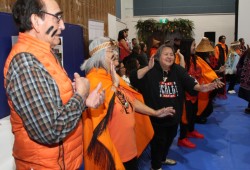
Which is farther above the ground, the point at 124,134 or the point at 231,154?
the point at 124,134

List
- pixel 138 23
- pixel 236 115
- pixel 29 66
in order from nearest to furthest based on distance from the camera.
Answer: pixel 29 66 → pixel 236 115 → pixel 138 23

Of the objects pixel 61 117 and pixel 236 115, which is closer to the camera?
pixel 61 117

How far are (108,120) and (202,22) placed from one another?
1218 centimetres

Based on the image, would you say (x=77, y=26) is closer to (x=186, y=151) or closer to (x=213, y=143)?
(x=186, y=151)

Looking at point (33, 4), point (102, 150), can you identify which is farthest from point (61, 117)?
point (102, 150)

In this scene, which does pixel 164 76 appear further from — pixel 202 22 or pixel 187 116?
pixel 202 22

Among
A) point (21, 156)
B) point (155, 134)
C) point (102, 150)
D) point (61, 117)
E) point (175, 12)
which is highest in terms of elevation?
point (175, 12)

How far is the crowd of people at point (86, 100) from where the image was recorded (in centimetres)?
118

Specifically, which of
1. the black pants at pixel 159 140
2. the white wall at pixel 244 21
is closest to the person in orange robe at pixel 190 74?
the black pants at pixel 159 140

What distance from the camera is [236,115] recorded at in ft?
19.2

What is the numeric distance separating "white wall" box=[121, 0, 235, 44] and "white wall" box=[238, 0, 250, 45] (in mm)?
2555

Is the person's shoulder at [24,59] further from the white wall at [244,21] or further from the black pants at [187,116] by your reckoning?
the white wall at [244,21]

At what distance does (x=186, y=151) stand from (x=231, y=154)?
0.61 metres

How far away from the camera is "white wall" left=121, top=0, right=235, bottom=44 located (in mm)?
13023
